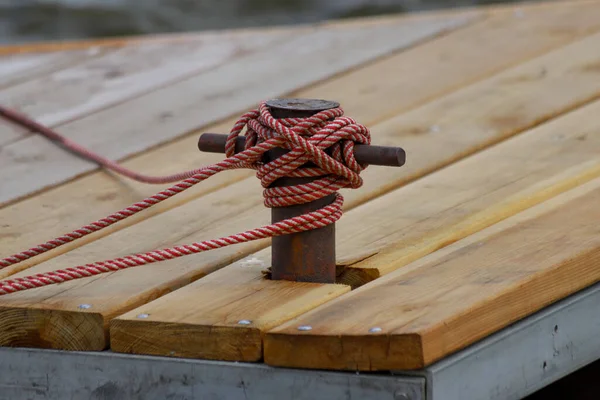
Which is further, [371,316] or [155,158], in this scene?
[155,158]

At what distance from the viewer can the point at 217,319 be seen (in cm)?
169

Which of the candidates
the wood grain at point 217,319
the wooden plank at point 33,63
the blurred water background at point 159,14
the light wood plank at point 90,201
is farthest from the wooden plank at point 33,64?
the blurred water background at point 159,14

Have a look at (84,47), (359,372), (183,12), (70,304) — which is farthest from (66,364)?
(183,12)

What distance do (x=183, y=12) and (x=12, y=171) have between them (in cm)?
368

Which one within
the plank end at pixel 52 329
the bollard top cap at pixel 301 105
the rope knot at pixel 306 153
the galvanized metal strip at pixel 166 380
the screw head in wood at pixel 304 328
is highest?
the bollard top cap at pixel 301 105

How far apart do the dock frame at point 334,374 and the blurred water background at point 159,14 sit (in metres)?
4.29

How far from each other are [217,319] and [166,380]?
0.36 feet

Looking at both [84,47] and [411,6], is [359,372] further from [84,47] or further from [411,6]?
[411,6]

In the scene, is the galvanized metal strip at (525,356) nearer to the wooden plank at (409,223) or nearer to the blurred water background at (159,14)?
the wooden plank at (409,223)

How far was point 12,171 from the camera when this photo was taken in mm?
2578

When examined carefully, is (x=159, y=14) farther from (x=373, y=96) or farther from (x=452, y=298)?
(x=452, y=298)

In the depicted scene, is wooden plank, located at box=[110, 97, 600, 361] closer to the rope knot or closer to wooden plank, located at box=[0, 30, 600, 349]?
wooden plank, located at box=[0, 30, 600, 349]

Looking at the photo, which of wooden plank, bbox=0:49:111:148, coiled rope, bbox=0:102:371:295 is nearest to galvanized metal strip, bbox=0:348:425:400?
coiled rope, bbox=0:102:371:295

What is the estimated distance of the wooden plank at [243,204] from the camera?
179 centimetres
